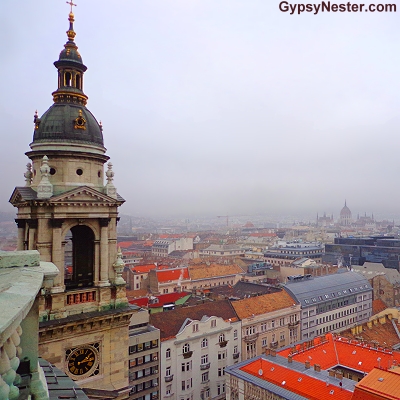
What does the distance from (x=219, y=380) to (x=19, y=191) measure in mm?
43760

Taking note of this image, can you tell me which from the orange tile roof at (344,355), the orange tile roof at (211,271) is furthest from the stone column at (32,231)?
the orange tile roof at (211,271)

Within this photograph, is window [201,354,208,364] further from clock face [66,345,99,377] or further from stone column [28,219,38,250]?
stone column [28,219,38,250]

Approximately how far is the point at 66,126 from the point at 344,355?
4102 cm

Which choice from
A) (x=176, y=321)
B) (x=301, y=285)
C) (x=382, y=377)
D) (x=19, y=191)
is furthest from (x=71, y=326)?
(x=301, y=285)

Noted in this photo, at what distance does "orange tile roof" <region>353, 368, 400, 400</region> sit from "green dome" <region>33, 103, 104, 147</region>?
89.1 feet

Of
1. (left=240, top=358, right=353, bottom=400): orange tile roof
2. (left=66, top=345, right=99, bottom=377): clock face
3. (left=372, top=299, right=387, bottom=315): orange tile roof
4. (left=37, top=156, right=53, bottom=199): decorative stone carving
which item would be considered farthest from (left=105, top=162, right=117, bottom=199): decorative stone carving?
(left=372, top=299, right=387, bottom=315): orange tile roof

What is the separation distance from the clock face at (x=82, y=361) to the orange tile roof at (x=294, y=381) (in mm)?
23278

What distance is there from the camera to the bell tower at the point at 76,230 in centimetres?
1884

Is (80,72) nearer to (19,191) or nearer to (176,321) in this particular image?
(19,191)

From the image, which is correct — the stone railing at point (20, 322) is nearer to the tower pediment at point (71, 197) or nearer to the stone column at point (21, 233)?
the tower pediment at point (71, 197)

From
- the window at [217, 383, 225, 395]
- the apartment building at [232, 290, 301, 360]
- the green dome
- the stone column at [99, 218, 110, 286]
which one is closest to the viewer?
the green dome

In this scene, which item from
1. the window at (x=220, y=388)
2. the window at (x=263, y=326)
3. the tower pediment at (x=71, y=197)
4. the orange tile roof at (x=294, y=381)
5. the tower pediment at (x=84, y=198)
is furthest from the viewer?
the window at (x=263, y=326)

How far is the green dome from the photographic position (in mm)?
20344

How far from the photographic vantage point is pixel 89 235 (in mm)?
22328
